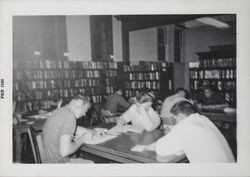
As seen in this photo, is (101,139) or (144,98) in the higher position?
(144,98)

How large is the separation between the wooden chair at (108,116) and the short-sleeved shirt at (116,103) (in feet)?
0.17

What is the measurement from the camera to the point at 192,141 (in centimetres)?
194

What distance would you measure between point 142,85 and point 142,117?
2.61ft

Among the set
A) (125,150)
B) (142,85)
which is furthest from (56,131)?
(142,85)

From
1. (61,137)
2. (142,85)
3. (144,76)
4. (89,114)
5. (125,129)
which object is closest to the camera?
(61,137)

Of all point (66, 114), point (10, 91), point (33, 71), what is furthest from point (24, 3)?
point (66, 114)

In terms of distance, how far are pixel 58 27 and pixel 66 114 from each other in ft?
2.77

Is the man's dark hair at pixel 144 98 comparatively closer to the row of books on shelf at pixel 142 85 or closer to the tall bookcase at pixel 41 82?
the row of books on shelf at pixel 142 85

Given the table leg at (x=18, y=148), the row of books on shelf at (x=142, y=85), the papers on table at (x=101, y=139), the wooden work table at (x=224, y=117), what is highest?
the row of books on shelf at (x=142, y=85)

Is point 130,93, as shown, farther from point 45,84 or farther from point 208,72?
point 208,72

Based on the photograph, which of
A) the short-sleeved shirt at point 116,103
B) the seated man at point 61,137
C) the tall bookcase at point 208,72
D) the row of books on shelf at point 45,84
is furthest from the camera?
the tall bookcase at point 208,72

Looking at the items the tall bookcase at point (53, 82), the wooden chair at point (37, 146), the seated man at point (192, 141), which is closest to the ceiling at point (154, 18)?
the tall bookcase at point (53, 82)

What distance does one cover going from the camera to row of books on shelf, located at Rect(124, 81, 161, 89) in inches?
115

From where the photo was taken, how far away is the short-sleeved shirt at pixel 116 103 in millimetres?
2581
